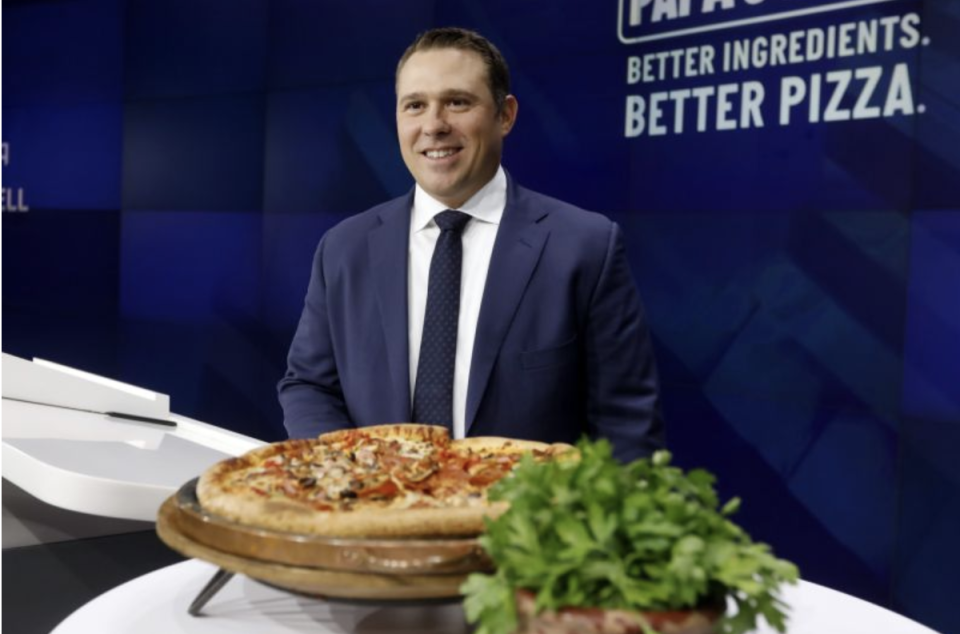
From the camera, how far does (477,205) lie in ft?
6.91

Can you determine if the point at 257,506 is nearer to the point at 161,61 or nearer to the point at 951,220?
the point at 951,220

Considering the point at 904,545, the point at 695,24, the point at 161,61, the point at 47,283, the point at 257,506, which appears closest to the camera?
the point at 257,506

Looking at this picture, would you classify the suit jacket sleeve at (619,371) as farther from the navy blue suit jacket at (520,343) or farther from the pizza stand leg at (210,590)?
the pizza stand leg at (210,590)

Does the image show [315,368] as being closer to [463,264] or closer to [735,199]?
[463,264]

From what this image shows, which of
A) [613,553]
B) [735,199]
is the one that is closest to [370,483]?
[613,553]

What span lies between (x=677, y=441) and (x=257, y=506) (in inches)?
112

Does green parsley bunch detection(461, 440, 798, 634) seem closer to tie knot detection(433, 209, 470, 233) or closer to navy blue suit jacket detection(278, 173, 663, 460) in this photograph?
navy blue suit jacket detection(278, 173, 663, 460)

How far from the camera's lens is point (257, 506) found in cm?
106

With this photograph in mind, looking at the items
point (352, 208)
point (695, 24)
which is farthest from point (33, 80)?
point (695, 24)

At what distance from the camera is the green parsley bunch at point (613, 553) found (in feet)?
2.73

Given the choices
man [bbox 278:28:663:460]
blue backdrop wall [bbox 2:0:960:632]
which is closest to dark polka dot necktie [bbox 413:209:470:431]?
man [bbox 278:28:663:460]

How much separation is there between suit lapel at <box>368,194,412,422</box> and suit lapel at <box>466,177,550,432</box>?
0.13m

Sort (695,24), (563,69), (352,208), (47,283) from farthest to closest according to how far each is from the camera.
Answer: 1. (47,283)
2. (352,208)
3. (563,69)
4. (695,24)

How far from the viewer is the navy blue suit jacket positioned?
201cm
